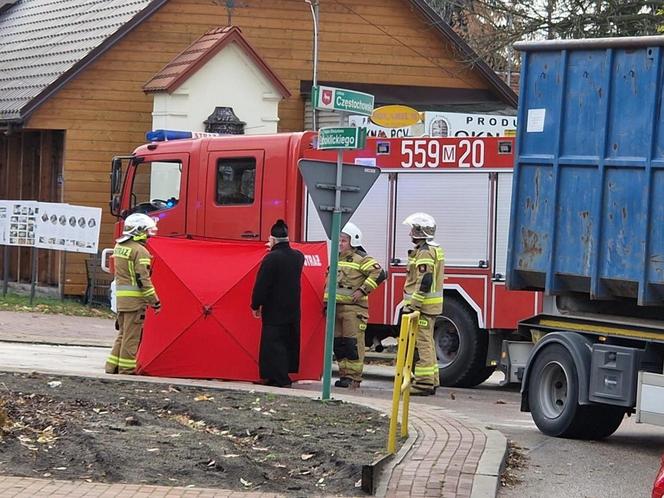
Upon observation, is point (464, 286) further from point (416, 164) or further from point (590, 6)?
point (590, 6)

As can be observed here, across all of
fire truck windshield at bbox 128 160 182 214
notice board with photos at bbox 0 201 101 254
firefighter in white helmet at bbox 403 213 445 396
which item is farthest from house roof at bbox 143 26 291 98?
firefighter in white helmet at bbox 403 213 445 396

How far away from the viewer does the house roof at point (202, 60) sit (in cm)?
2669

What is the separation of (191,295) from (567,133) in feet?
15.5

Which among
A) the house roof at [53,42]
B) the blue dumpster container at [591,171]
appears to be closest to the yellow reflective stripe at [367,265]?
the blue dumpster container at [591,171]

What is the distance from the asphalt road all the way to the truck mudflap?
356 mm

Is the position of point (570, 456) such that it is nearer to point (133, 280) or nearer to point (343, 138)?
point (343, 138)

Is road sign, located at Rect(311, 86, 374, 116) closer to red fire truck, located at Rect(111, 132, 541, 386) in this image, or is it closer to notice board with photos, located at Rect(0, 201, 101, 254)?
red fire truck, located at Rect(111, 132, 541, 386)

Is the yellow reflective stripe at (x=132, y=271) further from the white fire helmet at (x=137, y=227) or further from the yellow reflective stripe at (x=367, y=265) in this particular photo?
the yellow reflective stripe at (x=367, y=265)

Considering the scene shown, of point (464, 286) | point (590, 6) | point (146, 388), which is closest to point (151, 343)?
point (146, 388)

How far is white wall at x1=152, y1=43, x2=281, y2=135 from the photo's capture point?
27016 millimetres

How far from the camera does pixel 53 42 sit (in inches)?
1190

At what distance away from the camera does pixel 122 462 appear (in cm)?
A: 952

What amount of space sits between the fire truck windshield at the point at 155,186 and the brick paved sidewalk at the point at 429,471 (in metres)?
7.21

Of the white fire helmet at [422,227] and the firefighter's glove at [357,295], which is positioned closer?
the white fire helmet at [422,227]
